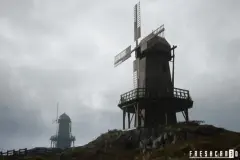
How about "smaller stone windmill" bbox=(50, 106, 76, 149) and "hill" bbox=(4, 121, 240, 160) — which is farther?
"smaller stone windmill" bbox=(50, 106, 76, 149)

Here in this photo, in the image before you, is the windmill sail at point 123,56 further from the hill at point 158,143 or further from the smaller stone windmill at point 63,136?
the smaller stone windmill at point 63,136

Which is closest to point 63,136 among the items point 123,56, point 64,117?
point 64,117

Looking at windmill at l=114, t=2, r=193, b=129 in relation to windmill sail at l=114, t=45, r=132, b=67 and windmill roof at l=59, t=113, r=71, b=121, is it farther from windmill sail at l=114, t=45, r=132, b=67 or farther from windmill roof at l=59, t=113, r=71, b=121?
windmill roof at l=59, t=113, r=71, b=121

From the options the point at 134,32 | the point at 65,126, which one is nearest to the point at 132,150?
the point at 134,32

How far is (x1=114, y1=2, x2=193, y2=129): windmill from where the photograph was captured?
46.5 m

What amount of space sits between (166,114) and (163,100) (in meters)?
1.94

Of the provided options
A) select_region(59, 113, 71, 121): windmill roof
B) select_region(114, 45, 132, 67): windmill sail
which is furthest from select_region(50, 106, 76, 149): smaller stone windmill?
select_region(114, 45, 132, 67): windmill sail

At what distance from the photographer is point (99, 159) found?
35000 millimetres

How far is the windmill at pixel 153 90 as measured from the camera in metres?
46.5

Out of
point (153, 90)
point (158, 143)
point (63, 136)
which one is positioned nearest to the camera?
point (158, 143)

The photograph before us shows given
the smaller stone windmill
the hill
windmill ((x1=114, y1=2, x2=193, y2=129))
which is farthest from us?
the smaller stone windmill

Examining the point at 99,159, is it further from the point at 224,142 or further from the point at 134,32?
the point at 134,32

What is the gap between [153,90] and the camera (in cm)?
4725

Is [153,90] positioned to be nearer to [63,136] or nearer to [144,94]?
[144,94]
